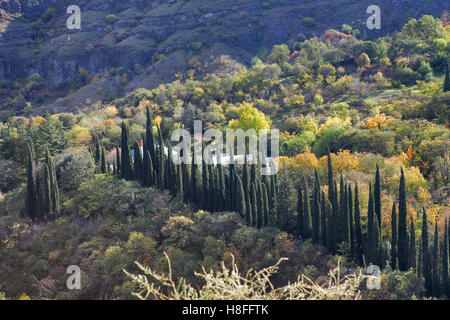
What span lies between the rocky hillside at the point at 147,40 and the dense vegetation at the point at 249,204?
40.5 meters

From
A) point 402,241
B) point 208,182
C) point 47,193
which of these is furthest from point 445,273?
point 47,193

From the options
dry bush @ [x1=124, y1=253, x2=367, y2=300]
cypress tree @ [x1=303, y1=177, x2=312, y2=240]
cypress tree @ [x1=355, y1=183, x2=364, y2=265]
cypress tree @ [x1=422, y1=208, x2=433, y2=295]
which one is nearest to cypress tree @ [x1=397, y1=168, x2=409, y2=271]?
cypress tree @ [x1=422, y1=208, x2=433, y2=295]

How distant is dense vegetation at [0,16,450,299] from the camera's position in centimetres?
2495

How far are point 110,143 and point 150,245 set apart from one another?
28.8 meters

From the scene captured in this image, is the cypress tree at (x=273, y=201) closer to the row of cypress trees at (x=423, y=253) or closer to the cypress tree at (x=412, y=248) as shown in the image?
the row of cypress trees at (x=423, y=253)

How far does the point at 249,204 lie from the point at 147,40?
87537 millimetres

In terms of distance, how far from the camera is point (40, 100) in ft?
336

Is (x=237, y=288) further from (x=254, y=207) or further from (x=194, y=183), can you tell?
(x=194, y=183)

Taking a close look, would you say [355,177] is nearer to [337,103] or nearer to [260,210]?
[260,210]

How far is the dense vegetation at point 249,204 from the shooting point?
25.0 meters

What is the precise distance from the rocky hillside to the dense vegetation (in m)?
40.5

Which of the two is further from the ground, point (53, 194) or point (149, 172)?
point (149, 172)

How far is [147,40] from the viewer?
110 meters

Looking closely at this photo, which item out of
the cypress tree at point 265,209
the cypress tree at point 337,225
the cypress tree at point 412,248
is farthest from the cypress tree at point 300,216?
the cypress tree at point 412,248
